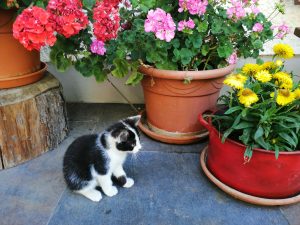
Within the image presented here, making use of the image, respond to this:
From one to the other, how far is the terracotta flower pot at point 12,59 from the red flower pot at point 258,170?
1.06 m

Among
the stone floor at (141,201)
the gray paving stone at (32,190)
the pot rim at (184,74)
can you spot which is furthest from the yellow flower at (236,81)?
the gray paving stone at (32,190)

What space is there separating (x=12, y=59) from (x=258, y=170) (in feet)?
4.52

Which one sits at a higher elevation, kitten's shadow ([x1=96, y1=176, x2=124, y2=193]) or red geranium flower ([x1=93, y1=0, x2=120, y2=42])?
red geranium flower ([x1=93, y1=0, x2=120, y2=42])

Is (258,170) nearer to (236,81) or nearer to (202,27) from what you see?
(236,81)

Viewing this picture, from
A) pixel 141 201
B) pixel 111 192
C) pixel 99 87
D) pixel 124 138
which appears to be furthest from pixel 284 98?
pixel 99 87

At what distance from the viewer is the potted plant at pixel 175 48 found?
1.60m

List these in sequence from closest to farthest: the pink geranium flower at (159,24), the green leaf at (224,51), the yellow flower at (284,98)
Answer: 1. the yellow flower at (284,98)
2. the pink geranium flower at (159,24)
3. the green leaf at (224,51)

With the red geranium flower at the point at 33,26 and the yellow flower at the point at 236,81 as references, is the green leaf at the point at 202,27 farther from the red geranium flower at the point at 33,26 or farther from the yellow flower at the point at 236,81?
the red geranium flower at the point at 33,26

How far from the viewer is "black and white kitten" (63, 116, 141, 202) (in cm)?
140

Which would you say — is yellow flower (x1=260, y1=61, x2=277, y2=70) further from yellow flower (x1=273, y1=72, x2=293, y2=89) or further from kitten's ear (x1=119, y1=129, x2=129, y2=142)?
Result: kitten's ear (x1=119, y1=129, x2=129, y2=142)

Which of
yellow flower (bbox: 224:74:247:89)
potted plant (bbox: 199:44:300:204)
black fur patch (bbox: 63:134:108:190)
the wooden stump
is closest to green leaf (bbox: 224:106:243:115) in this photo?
potted plant (bbox: 199:44:300:204)

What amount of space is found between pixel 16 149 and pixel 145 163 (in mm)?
732

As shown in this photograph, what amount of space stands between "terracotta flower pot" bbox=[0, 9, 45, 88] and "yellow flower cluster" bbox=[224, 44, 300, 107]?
109cm

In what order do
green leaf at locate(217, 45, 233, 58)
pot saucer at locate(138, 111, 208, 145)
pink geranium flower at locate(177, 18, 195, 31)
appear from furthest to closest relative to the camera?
pot saucer at locate(138, 111, 208, 145) < green leaf at locate(217, 45, 233, 58) < pink geranium flower at locate(177, 18, 195, 31)
